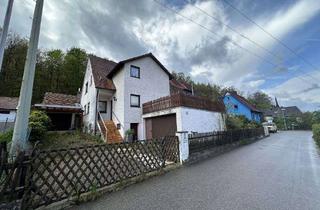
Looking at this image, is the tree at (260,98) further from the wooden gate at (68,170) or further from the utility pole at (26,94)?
the utility pole at (26,94)

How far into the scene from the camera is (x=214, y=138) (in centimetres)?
1114

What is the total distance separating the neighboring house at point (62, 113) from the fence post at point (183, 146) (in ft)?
46.3

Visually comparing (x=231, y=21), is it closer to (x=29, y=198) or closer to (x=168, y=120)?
(x=168, y=120)

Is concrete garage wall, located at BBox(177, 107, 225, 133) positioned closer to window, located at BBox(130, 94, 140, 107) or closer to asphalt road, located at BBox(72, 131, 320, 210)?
asphalt road, located at BBox(72, 131, 320, 210)

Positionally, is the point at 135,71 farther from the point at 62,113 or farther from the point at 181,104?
the point at 62,113

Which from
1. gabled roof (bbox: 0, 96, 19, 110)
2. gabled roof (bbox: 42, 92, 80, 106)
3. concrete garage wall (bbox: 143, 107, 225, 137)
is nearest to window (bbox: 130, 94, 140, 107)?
concrete garage wall (bbox: 143, 107, 225, 137)

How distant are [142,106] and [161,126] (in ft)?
10.3

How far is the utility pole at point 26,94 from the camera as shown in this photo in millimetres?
3805

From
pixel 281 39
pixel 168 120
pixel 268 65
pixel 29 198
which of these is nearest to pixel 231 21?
pixel 281 39

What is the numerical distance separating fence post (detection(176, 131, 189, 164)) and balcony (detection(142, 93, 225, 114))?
3377 millimetres

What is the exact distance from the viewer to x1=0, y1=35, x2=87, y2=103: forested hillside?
22.2m

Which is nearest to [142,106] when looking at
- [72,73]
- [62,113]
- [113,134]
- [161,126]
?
[161,126]

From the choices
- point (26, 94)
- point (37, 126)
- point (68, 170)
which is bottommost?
point (68, 170)

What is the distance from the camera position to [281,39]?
10.2 m
